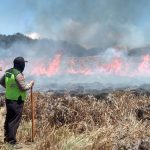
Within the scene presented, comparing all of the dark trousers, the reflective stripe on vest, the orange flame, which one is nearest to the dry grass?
the dark trousers

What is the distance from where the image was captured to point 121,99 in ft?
47.1

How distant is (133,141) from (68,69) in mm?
50325

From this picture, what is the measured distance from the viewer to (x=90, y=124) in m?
12.7

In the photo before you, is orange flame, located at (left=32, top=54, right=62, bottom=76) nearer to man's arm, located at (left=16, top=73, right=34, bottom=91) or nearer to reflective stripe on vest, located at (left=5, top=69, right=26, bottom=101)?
reflective stripe on vest, located at (left=5, top=69, right=26, bottom=101)

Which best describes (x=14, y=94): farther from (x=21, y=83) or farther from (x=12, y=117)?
(x=12, y=117)

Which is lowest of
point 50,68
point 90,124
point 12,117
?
point 90,124

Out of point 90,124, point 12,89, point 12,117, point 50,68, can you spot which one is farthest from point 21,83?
point 50,68

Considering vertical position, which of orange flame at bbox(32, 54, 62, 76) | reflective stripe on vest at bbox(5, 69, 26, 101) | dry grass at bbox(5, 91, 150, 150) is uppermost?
orange flame at bbox(32, 54, 62, 76)

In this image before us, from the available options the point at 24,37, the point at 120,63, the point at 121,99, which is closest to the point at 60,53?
the point at 120,63

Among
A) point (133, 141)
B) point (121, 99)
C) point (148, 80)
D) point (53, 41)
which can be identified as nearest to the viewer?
point (133, 141)

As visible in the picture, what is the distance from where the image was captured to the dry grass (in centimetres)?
977

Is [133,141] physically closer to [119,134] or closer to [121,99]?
[119,134]

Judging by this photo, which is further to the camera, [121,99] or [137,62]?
[137,62]

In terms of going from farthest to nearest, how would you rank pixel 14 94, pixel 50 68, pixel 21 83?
pixel 50 68
pixel 14 94
pixel 21 83
